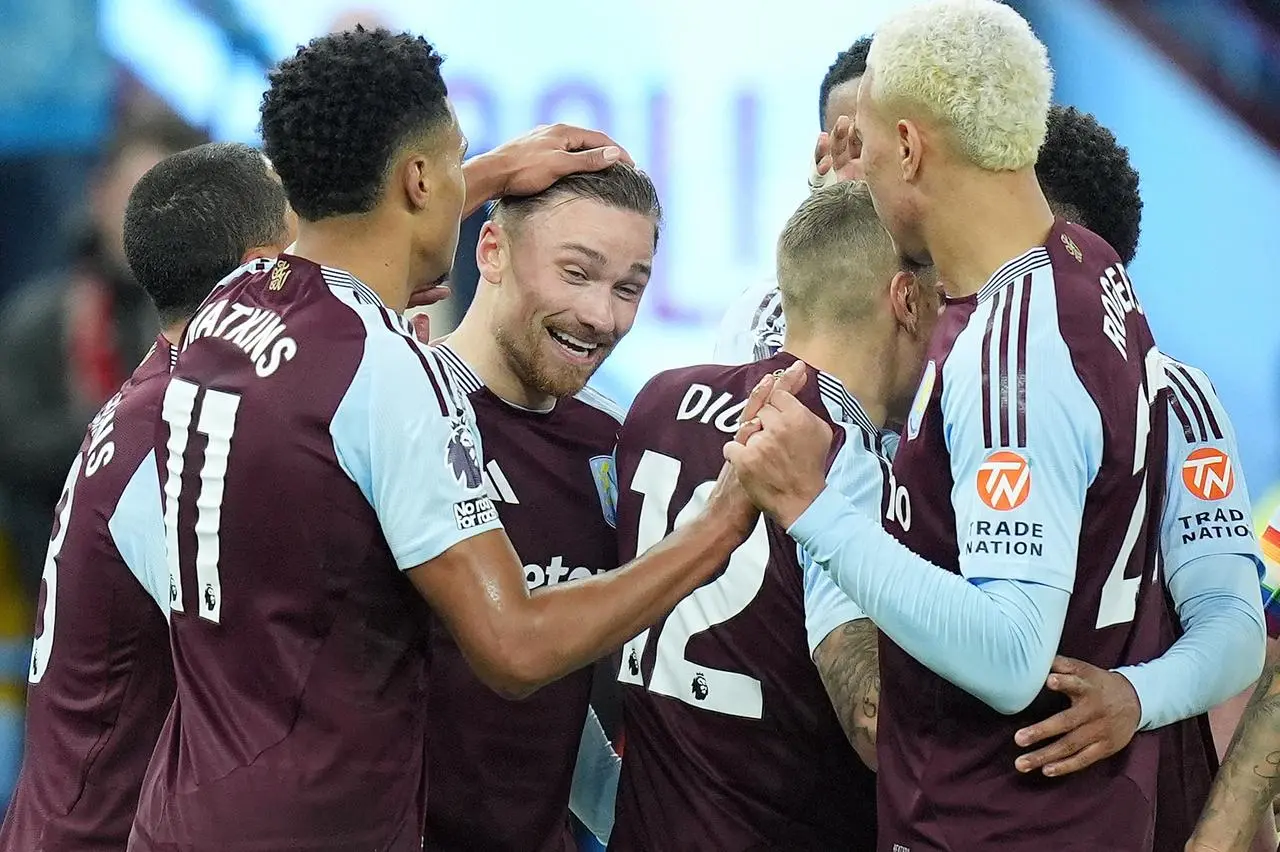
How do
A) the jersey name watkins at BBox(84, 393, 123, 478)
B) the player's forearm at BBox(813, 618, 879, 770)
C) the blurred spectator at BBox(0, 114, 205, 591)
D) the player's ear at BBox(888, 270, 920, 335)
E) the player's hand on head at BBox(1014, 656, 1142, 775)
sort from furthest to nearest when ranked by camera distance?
the blurred spectator at BBox(0, 114, 205, 591) < the player's ear at BBox(888, 270, 920, 335) < the jersey name watkins at BBox(84, 393, 123, 478) < the player's forearm at BBox(813, 618, 879, 770) < the player's hand on head at BBox(1014, 656, 1142, 775)

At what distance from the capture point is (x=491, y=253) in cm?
320

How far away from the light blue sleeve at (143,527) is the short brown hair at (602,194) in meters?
0.90

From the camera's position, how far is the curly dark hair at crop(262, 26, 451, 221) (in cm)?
233

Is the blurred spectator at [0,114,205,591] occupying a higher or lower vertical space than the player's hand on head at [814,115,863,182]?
lower

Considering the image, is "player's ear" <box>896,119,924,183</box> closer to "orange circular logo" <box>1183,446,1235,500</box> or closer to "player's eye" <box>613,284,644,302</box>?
"orange circular logo" <box>1183,446,1235,500</box>

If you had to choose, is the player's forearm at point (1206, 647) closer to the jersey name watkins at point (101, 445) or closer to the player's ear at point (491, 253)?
the player's ear at point (491, 253)

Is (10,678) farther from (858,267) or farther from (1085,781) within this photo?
(1085,781)

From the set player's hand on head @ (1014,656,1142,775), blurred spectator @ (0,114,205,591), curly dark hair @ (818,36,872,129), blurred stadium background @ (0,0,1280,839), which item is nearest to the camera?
player's hand on head @ (1014,656,1142,775)

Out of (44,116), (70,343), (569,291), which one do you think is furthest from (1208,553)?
(44,116)

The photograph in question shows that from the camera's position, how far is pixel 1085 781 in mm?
2283

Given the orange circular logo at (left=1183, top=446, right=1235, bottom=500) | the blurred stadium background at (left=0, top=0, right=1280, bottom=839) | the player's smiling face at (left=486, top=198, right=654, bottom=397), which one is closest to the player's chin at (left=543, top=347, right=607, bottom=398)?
the player's smiling face at (left=486, top=198, right=654, bottom=397)

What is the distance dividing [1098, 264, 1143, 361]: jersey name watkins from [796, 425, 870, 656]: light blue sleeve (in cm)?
55

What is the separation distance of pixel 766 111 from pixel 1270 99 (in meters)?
1.82

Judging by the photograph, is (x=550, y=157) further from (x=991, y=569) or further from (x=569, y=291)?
(x=991, y=569)
